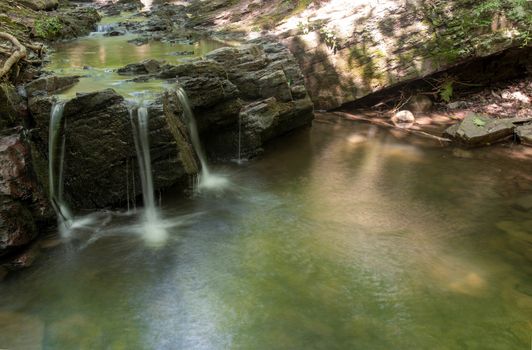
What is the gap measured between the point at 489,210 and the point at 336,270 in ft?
10.2

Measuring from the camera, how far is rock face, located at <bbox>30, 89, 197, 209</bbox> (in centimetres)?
603

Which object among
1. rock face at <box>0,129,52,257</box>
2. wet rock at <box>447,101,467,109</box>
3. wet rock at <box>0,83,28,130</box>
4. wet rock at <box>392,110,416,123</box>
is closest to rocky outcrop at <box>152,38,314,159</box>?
wet rock at <box>392,110,416,123</box>

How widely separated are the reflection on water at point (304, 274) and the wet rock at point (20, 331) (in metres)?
0.02

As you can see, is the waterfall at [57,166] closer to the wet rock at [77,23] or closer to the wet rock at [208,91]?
the wet rock at [208,91]

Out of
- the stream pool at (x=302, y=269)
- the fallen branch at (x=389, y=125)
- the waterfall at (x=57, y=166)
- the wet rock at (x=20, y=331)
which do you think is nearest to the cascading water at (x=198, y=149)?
the stream pool at (x=302, y=269)

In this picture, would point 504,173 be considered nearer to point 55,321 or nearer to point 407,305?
point 407,305

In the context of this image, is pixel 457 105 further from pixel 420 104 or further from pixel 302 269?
pixel 302 269

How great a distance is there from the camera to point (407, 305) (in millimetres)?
4465

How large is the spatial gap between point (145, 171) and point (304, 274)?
3.11 meters

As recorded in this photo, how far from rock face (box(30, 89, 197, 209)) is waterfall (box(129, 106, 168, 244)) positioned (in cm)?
7

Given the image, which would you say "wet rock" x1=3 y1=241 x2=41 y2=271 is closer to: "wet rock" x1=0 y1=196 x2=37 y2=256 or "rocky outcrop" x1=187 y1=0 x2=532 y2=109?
"wet rock" x1=0 y1=196 x2=37 y2=256

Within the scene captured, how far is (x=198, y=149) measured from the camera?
802 cm

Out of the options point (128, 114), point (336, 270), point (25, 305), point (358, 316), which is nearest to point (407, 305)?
point (358, 316)

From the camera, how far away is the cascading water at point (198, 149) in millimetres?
7387
